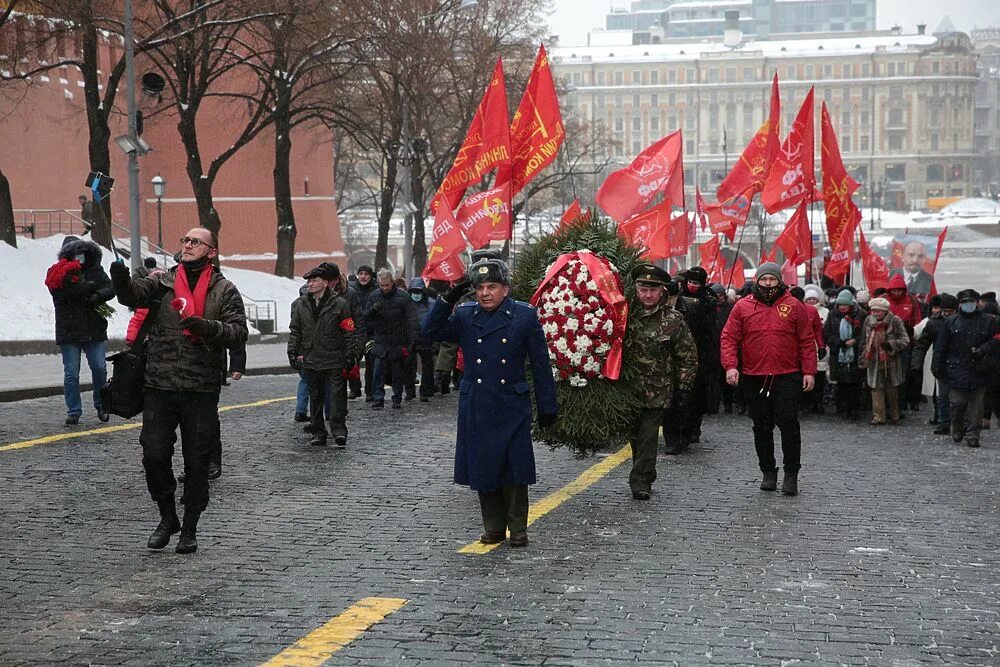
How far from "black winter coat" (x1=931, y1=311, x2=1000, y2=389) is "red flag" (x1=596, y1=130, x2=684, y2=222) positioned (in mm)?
5101

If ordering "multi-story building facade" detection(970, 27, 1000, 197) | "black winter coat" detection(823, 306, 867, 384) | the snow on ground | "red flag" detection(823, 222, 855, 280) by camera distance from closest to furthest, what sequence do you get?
"black winter coat" detection(823, 306, 867, 384)
"red flag" detection(823, 222, 855, 280)
the snow on ground
"multi-story building facade" detection(970, 27, 1000, 197)

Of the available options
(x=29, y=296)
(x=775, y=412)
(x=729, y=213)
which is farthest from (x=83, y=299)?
(x=29, y=296)

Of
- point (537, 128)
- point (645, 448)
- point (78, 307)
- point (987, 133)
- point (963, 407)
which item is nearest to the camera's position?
point (645, 448)

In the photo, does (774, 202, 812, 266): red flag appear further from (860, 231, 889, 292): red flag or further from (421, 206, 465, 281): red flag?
(421, 206, 465, 281): red flag

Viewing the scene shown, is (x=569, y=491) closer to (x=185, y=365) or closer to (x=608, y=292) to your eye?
(x=608, y=292)

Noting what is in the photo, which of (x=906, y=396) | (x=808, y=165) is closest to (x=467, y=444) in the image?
(x=906, y=396)

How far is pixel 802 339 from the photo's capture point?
1123 centimetres

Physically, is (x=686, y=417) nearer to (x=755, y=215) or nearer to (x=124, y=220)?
(x=124, y=220)

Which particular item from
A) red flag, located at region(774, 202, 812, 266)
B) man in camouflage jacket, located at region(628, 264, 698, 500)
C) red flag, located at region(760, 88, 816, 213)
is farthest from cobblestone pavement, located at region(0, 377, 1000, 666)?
red flag, located at region(774, 202, 812, 266)

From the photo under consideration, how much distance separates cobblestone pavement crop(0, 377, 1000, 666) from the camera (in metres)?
6.62

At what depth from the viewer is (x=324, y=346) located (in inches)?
545

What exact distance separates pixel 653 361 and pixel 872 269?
565 inches

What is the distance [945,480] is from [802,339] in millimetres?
1966

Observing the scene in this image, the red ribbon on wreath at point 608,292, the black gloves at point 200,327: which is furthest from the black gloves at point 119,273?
the red ribbon on wreath at point 608,292
